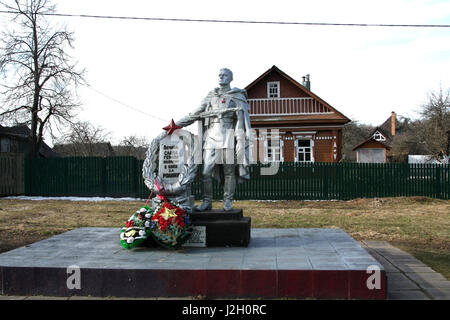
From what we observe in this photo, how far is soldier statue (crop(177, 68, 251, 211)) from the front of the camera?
6.46 m

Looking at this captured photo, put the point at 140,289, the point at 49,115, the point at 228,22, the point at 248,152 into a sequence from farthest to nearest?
the point at 49,115 < the point at 228,22 < the point at 248,152 < the point at 140,289

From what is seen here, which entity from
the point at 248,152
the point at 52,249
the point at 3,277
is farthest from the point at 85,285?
the point at 248,152

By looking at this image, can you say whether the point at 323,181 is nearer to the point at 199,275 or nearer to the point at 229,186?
the point at 229,186

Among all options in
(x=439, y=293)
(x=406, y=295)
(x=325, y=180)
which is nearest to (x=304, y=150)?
(x=325, y=180)

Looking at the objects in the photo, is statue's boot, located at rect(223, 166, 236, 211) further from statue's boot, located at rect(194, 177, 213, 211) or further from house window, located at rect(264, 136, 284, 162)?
house window, located at rect(264, 136, 284, 162)

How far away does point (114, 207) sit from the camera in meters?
14.9

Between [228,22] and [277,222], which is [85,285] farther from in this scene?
[228,22]

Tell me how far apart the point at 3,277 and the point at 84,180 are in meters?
13.8

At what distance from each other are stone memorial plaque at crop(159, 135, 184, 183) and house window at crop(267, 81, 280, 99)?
19.7m

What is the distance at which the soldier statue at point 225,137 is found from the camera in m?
6.46

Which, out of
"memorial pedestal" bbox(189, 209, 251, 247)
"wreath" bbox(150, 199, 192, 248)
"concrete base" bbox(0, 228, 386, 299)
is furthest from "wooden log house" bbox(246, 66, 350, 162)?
"concrete base" bbox(0, 228, 386, 299)

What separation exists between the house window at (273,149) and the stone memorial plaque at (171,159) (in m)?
18.5

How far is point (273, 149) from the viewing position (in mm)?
25734
